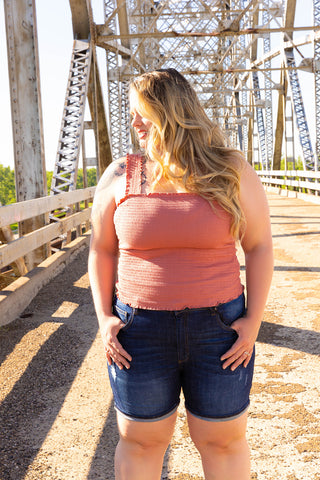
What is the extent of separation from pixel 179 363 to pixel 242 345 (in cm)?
21

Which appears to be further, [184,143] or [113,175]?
[113,175]

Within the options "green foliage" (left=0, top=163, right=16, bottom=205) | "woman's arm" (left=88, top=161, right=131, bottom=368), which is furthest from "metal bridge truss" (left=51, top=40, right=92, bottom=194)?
"green foliage" (left=0, top=163, right=16, bottom=205)

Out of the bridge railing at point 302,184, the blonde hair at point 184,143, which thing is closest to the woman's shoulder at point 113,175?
the blonde hair at point 184,143

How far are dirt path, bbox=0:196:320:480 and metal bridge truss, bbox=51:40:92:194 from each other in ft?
14.1

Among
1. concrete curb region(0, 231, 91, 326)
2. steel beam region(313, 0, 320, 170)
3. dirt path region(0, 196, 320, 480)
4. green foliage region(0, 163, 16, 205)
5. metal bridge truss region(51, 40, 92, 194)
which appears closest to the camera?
dirt path region(0, 196, 320, 480)

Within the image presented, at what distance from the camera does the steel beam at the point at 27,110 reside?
24.6ft

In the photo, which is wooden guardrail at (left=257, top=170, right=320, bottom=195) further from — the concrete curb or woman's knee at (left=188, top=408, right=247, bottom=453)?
woman's knee at (left=188, top=408, right=247, bottom=453)

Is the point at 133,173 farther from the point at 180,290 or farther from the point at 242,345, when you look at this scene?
the point at 242,345

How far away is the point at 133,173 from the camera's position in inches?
72.4

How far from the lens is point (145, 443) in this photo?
179 cm

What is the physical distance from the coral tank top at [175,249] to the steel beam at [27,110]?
5.92 meters

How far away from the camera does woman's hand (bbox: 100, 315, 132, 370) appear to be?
1.75m

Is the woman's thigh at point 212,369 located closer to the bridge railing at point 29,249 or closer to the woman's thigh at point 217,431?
the woman's thigh at point 217,431

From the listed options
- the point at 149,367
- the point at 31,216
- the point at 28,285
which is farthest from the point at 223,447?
the point at 31,216
